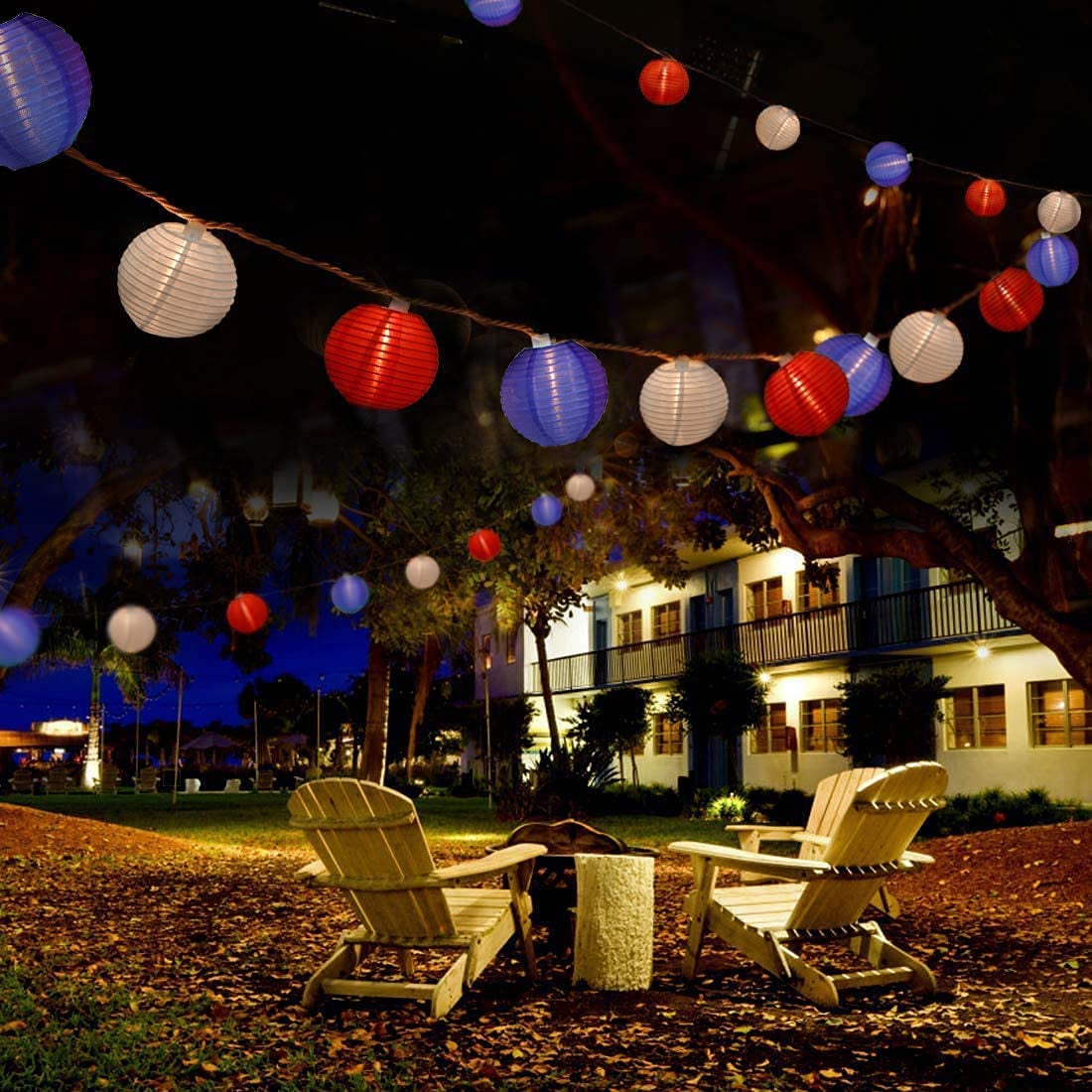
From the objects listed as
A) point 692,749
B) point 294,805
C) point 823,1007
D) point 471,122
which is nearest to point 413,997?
point 294,805

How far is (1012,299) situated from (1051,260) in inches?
14.0

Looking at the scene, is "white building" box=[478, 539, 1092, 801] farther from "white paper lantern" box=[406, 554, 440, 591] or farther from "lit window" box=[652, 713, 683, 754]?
"white paper lantern" box=[406, 554, 440, 591]

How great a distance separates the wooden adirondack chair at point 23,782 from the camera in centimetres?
3178

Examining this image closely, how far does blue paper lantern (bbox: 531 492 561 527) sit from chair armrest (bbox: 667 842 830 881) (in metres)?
6.37

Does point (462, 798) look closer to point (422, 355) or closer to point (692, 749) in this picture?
point (692, 749)

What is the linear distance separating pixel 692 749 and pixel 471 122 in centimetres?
1960

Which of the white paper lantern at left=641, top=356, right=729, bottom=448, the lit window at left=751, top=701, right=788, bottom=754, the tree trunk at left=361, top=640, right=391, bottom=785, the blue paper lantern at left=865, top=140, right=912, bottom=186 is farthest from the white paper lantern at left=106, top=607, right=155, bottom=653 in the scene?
the lit window at left=751, top=701, right=788, bottom=754

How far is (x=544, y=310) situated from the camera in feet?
38.3

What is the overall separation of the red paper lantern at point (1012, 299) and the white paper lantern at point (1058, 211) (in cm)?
42

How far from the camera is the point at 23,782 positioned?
31766 mm

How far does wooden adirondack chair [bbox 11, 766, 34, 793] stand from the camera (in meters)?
31.8

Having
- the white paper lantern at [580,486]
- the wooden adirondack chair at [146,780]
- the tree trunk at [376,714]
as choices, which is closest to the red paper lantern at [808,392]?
the white paper lantern at [580,486]

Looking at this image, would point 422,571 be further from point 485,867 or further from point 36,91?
point 36,91

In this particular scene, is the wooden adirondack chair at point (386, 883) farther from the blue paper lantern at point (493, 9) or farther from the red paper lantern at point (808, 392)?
the blue paper lantern at point (493, 9)
